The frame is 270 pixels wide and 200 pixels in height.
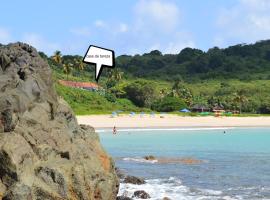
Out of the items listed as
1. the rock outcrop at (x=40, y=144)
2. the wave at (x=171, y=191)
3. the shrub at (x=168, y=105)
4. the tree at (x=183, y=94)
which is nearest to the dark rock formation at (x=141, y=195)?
the wave at (x=171, y=191)

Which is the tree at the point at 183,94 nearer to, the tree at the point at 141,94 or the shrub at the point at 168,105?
the tree at the point at 141,94

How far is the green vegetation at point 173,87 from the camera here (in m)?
96.6

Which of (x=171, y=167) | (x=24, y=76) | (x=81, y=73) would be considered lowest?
(x=171, y=167)

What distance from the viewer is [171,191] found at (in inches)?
843

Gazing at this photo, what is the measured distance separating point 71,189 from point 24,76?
4.08m

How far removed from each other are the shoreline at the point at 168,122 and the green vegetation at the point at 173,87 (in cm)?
746

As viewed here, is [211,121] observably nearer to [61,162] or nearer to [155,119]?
[155,119]

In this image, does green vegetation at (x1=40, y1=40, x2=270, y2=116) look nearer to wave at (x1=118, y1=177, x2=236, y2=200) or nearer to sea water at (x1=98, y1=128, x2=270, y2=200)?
sea water at (x1=98, y1=128, x2=270, y2=200)

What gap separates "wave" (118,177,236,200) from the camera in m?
20.0

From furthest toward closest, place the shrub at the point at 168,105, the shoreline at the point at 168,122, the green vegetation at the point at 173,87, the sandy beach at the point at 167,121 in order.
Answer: the shrub at the point at 168,105 → the green vegetation at the point at 173,87 → the sandy beach at the point at 167,121 → the shoreline at the point at 168,122

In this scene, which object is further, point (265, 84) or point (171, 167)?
point (265, 84)

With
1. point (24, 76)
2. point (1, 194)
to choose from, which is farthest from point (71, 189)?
point (24, 76)

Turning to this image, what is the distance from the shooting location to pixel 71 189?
40.1ft

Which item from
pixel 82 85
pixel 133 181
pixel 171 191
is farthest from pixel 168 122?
pixel 171 191
